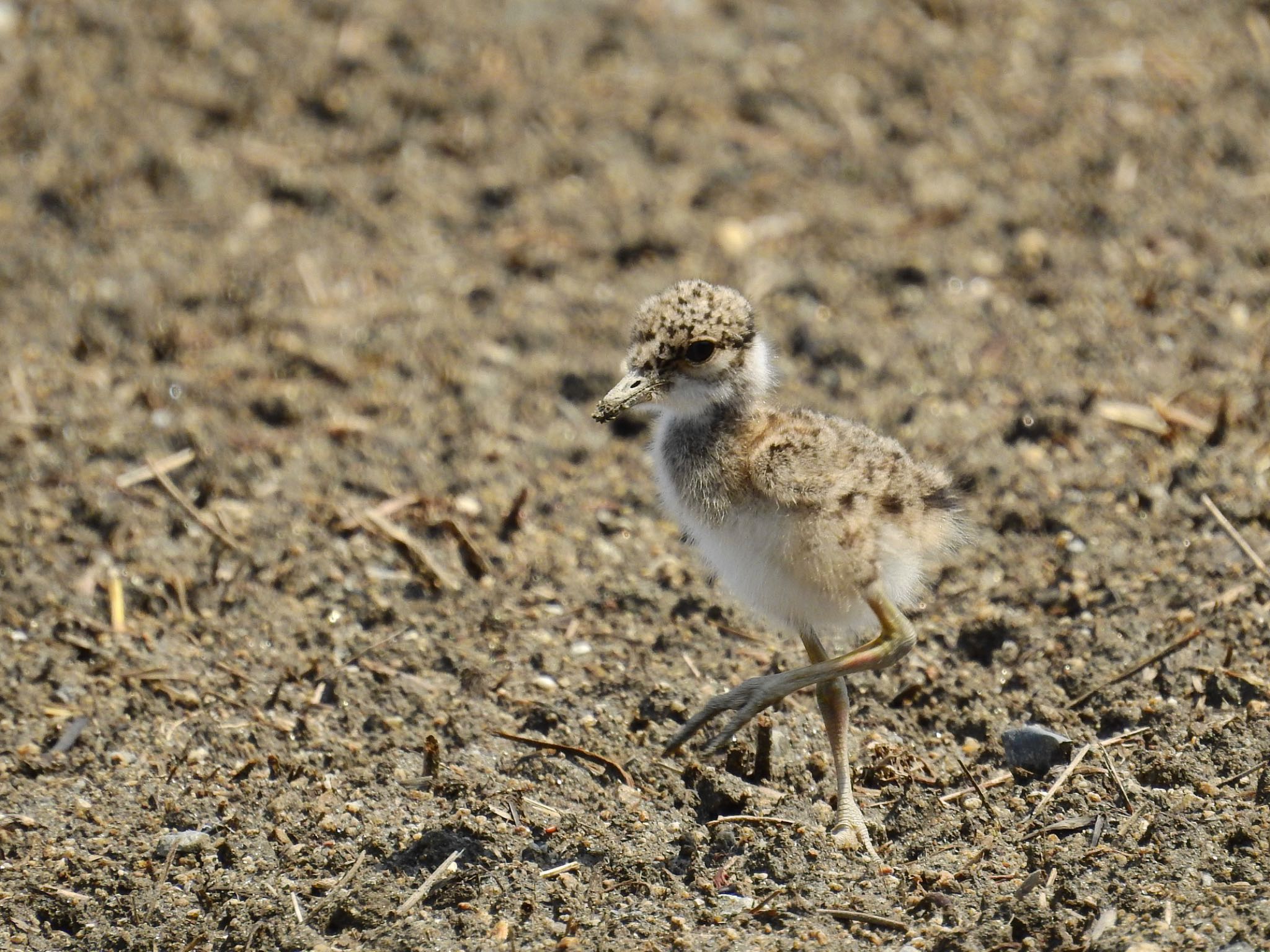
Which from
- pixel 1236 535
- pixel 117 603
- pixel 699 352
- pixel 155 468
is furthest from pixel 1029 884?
pixel 155 468

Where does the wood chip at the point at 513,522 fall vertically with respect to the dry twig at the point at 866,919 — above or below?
below

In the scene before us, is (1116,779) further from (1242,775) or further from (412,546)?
(412,546)

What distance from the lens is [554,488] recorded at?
16.2 ft

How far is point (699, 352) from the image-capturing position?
3.76 m

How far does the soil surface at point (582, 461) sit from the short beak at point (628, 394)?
2.52ft

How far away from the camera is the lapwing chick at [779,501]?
3.51 metres

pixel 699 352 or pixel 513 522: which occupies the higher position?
pixel 699 352

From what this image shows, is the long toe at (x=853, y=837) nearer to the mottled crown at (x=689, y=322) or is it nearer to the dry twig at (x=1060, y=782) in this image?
the dry twig at (x=1060, y=782)

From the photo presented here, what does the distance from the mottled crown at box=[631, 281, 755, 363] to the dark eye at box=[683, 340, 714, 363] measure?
11mm

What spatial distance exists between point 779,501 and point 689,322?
1.72 feet

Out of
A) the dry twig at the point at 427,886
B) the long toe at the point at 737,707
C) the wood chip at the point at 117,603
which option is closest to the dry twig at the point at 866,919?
the long toe at the point at 737,707

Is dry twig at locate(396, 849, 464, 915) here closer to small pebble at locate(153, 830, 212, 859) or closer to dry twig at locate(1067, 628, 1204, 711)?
small pebble at locate(153, 830, 212, 859)

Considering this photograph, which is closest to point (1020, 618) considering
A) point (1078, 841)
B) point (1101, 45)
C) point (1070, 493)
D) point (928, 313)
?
point (1070, 493)

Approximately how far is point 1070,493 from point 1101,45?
9.94 feet
